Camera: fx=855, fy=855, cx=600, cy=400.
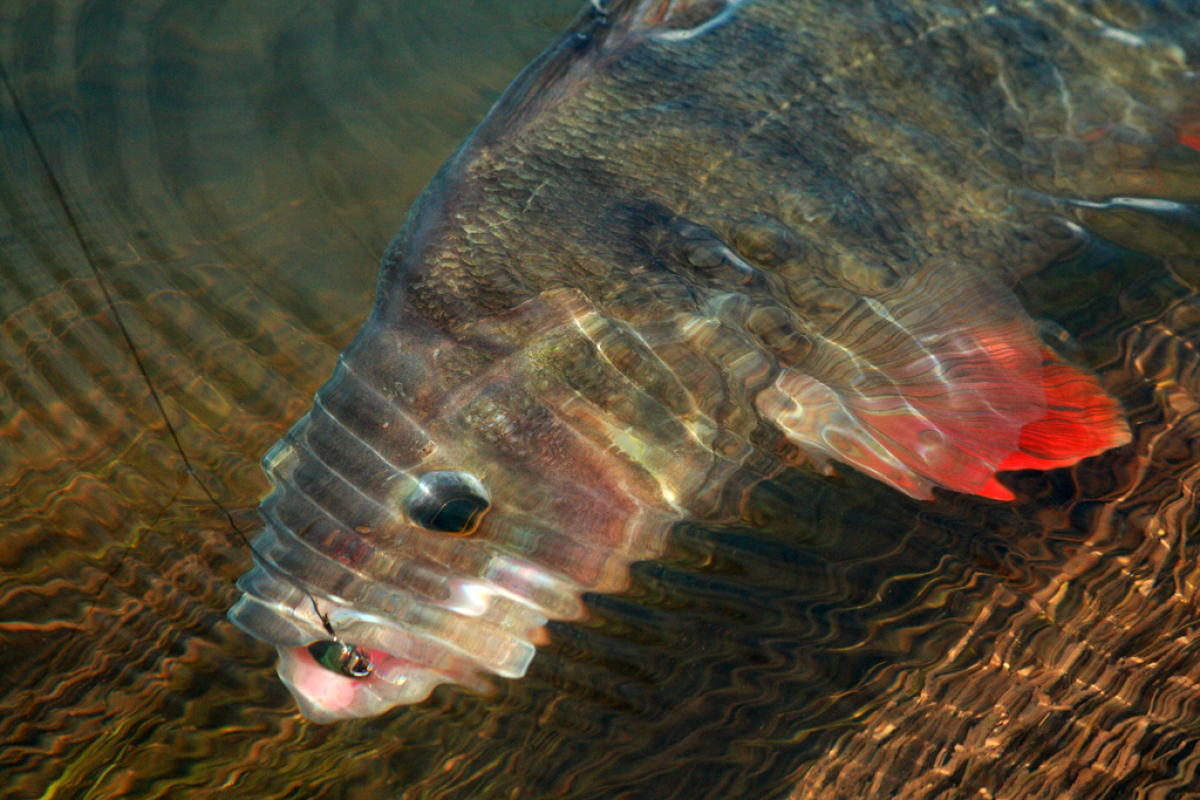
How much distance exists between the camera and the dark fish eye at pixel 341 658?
195cm

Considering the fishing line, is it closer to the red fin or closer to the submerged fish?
the submerged fish

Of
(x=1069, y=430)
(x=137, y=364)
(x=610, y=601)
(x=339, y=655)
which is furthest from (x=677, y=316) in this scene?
(x=137, y=364)

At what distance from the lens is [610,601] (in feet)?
6.86

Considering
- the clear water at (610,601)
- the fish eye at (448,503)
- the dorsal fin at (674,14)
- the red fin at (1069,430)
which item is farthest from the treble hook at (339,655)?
the dorsal fin at (674,14)

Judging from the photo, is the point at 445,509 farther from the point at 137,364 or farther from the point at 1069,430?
the point at 1069,430

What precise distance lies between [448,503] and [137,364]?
1363mm

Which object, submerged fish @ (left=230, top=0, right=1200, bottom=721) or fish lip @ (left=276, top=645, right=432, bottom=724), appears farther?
submerged fish @ (left=230, top=0, right=1200, bottom=721)

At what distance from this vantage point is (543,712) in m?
1.95

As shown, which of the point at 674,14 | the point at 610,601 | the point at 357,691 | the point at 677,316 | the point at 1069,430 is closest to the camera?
the point at 357,691

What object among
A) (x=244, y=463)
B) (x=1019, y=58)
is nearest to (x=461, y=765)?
(x=244, y=463)

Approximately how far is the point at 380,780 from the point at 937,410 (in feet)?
5.46

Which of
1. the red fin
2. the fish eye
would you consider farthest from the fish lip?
the red fin

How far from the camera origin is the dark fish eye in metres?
1.95

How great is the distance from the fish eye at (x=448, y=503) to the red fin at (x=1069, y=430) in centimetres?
135
